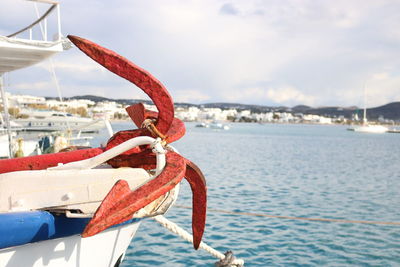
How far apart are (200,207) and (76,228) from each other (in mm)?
1392

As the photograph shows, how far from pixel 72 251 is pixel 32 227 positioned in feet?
2.50

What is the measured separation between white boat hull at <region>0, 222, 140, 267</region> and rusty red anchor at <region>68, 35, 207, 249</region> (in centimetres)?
88

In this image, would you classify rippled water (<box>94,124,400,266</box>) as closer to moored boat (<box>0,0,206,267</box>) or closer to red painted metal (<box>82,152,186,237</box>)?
moored boat (<box>0,0,206,267</box>)

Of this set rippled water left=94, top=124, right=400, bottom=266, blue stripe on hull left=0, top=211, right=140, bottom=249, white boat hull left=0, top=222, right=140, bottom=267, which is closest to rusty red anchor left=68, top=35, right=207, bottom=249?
blue stripe on hull left=0, top=211, right=140, bottom=249

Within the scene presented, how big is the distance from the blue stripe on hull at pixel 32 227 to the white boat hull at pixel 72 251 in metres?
0.17

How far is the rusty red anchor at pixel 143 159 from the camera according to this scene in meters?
3.31

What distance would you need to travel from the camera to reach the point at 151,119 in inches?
187

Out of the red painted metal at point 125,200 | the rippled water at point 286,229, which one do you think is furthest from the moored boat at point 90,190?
the rippled water at point 286,229

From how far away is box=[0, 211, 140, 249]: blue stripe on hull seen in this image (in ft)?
11.3

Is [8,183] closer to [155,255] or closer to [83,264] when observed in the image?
[83,264]

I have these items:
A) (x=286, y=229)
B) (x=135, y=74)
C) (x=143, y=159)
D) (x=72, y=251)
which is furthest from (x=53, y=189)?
(x=286, y=229)

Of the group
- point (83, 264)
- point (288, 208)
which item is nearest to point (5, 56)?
point (83, 264)

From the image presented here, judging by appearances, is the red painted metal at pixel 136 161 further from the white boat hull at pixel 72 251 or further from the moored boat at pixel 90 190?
the white boat hull at pixel 72 251

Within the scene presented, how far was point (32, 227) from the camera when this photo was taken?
359 cm
